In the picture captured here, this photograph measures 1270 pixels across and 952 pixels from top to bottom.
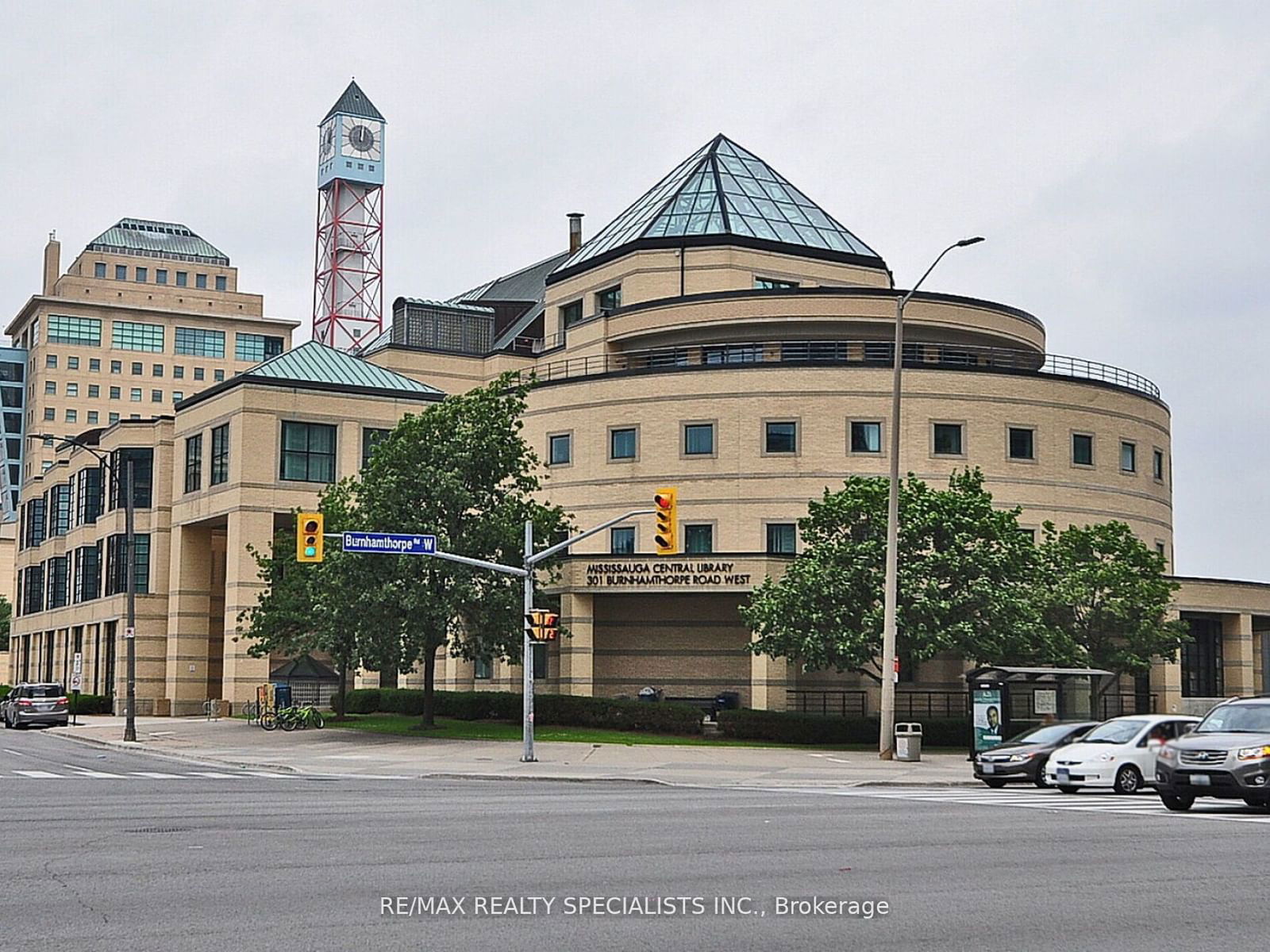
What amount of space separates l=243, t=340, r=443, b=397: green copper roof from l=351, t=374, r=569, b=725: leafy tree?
726 inches

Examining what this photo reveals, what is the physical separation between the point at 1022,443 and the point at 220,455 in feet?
106

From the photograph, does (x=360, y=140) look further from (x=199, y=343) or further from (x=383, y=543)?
(x=383, y=543)

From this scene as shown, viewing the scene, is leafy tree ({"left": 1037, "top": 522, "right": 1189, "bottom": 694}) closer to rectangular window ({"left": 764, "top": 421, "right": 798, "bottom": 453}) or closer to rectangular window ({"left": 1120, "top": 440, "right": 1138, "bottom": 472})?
rectangular window ({"left": 1120, "top": 440, "right": 1138, "bottom": 472})

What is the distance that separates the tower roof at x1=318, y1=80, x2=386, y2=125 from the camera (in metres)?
113

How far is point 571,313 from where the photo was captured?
69.2m

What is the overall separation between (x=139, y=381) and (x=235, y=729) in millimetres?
103737

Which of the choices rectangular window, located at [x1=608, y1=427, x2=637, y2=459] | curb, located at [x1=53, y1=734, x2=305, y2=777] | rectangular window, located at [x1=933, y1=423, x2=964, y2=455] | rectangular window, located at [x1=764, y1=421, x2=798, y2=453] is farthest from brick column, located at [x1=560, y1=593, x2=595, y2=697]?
curb, located at [x1=53, y1=734, x2=305, y2=777]

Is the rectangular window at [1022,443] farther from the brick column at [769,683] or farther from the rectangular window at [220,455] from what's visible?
the rectangular window at [220,455]

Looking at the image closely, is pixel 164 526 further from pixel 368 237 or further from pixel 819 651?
pixel 368 237

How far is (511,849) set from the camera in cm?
1616

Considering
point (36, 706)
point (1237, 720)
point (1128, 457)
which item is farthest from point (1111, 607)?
point (36, 706)

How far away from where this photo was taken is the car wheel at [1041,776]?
30.6 metres

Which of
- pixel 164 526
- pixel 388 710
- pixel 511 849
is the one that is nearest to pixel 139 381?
pixel 164 526

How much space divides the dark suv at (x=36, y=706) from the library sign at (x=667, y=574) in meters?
22.3
